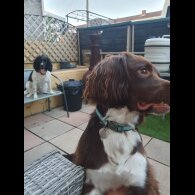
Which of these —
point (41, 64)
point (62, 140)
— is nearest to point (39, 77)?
point (41, 64)

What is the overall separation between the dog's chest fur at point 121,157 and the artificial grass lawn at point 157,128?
4.51ft

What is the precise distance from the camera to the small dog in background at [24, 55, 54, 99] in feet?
10.3

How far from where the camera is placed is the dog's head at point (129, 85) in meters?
1.08

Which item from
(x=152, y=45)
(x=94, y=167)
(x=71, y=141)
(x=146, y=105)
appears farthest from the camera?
(x=152, y=45)

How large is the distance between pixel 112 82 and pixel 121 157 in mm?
502

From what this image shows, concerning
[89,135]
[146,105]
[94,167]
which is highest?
[146,105]

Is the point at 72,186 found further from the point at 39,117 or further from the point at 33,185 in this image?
the point at 39,117

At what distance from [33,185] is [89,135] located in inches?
19.2

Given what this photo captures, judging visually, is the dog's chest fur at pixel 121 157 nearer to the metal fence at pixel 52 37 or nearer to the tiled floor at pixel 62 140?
the tiled floor at pixel 62 140

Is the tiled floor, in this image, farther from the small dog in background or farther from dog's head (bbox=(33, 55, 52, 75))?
dog's head (bbox=(33, 55, 52, 75))

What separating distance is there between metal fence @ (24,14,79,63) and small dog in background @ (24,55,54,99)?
1283 millimetres

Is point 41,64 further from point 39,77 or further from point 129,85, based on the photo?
point 129,85
